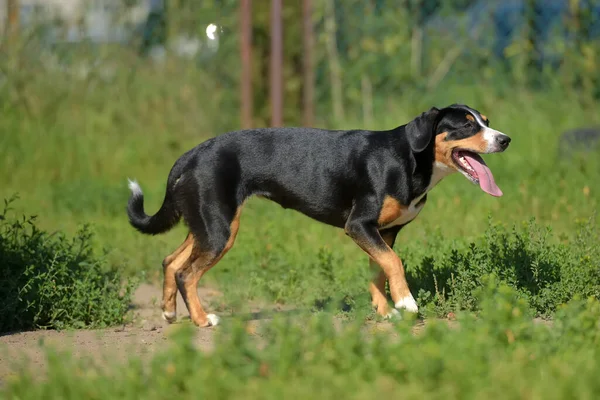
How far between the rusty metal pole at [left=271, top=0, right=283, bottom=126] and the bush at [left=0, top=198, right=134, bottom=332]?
5.46 m

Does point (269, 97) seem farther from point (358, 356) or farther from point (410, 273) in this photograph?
point (358, 356)

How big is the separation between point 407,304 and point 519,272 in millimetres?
830

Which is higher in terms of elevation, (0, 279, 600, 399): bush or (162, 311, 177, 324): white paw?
(0, 279, 600, 399): bush

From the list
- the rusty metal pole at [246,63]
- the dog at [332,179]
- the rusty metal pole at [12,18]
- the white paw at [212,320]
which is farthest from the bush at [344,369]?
the rusty metal pole at [12,18]

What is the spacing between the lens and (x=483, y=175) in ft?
20.3

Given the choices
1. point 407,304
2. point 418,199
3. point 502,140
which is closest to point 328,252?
point 418,199

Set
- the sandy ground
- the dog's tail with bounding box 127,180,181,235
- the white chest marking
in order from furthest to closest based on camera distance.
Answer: the dog's tail with bounding box 127,180,181,235 < the white chest marking < the sandy ground

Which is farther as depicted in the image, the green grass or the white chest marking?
the white chest marking

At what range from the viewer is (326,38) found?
12508 millimetres

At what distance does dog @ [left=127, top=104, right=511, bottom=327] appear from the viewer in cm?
612

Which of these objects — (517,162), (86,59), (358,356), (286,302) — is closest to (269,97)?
(86,59)

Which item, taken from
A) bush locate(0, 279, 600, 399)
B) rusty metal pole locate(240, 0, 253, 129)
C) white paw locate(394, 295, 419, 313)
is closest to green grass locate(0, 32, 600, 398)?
bush locate(0, 279, 600, 399)

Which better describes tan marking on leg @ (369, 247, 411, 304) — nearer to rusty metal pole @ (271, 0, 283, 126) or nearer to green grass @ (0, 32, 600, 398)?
green grass @ (0, 32, 600, 398)

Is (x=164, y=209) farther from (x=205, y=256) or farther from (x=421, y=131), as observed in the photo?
(x=421, y=131)
